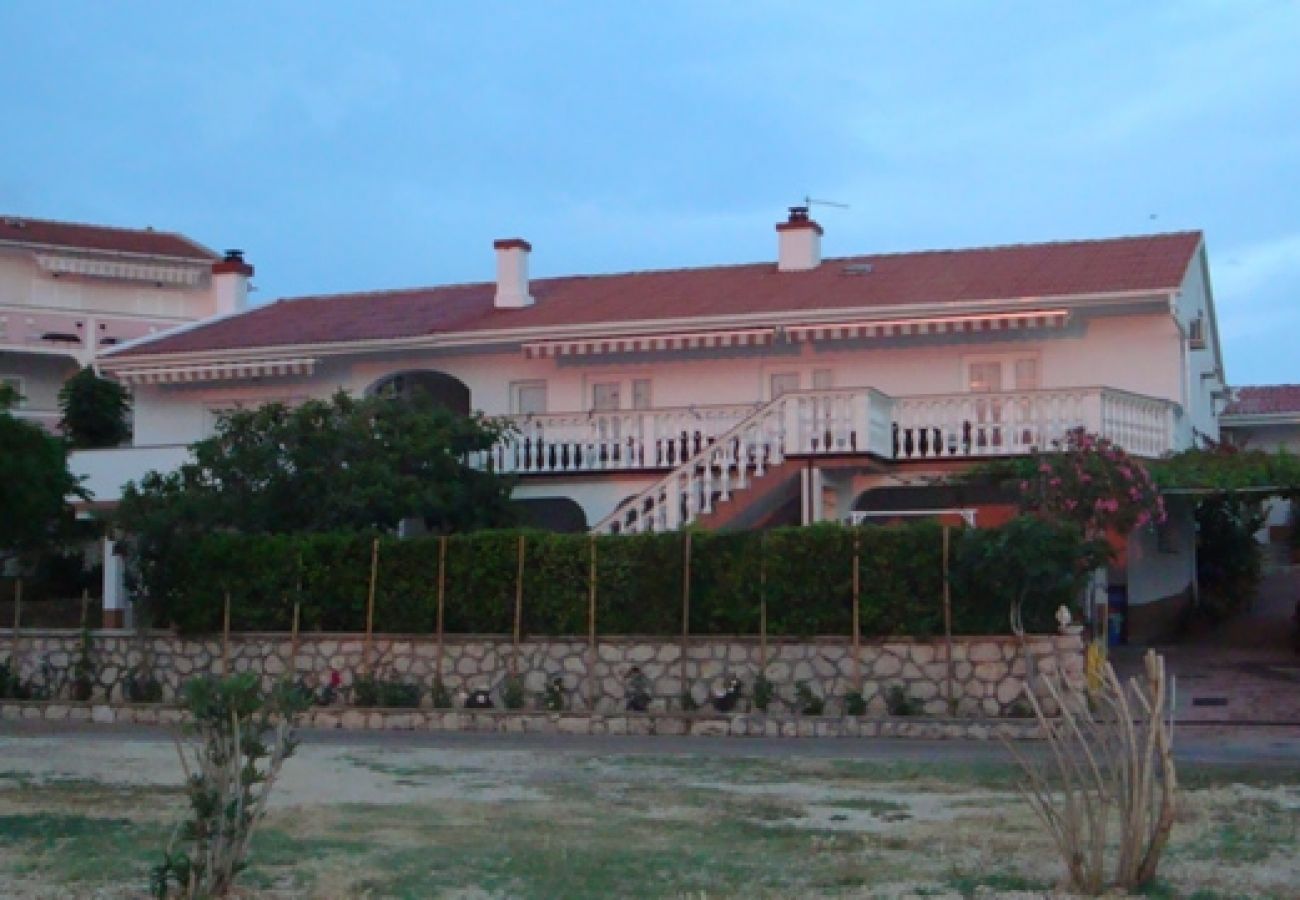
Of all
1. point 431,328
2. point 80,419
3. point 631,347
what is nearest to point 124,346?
point 80,419

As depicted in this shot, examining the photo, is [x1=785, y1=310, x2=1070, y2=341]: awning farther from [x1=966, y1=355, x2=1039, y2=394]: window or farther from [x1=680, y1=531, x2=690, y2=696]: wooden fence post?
[x1=680, y1=531, x2=690, y2=696]: wooden fence post

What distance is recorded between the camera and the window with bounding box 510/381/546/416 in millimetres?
31484

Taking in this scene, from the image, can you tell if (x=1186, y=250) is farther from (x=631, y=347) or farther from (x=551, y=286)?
(x=551, y=286)

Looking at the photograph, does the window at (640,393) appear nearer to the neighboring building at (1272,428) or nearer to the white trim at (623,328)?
the white trim at (623,328)

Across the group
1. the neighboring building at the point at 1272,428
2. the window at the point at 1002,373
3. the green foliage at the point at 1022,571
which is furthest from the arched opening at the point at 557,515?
the neighboring building at the point at 1272,428

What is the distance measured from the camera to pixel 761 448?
1022 inches

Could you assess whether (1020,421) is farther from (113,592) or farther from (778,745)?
(113,592)

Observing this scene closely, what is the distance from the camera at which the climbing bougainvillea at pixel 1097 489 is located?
23000 millimetres

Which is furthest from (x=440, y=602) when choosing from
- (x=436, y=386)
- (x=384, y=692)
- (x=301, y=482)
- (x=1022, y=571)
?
(x=436, y=386)

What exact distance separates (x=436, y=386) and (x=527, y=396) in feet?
9.29

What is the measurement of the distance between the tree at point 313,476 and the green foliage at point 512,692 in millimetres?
4109

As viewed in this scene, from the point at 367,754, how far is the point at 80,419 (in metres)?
22.1

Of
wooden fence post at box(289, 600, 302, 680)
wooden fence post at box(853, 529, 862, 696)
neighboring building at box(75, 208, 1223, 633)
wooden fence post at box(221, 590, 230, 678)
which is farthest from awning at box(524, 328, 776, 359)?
wooden fence post at box(221, 590, 230, 678)

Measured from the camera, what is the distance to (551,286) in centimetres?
3578
